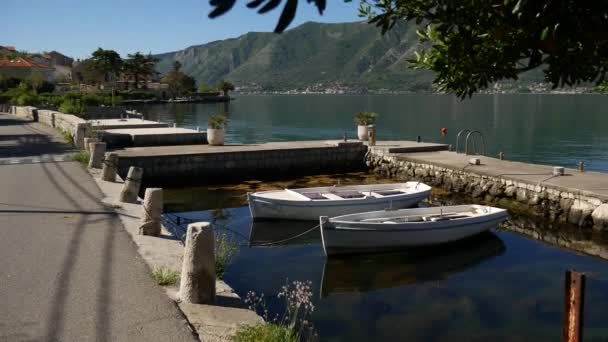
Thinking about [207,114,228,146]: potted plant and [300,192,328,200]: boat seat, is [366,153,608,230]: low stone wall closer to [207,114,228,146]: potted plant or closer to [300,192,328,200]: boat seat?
[300,192,328,200]: boat seat

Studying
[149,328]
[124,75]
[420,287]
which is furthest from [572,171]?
[124,75]

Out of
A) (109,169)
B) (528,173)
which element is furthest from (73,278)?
(528,173)

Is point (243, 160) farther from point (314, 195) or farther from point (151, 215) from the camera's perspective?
point (151, 215)

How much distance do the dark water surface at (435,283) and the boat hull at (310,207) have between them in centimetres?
39

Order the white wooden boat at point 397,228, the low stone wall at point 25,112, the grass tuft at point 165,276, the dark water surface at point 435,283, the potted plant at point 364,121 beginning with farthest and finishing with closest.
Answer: the low stone wall at point 25,112, the potted plant at point 364,121, the white wooden boat at point 397,228, the dark water surface at point 435,283, the grass tuft at point 165,276

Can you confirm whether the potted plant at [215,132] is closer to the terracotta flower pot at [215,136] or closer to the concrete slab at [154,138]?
the terracotta flower pot at [215,136]

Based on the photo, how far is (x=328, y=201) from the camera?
60.9ft

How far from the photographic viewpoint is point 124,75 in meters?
154

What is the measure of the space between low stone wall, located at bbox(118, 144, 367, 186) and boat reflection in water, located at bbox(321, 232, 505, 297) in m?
12.7

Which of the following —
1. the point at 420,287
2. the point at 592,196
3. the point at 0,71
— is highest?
the point at 0,71

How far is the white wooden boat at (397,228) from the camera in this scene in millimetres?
15211

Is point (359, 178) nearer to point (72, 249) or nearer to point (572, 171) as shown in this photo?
point (572, 171)

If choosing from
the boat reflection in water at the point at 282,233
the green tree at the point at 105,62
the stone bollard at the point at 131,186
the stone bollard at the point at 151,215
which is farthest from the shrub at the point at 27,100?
the green tree at the point at 105,62

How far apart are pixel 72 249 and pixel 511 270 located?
10.9 m
